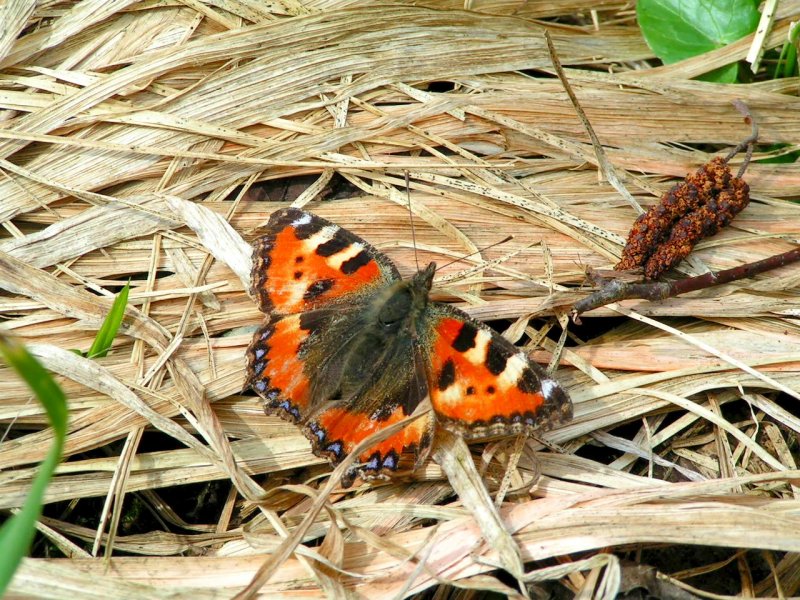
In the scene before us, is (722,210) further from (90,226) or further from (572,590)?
(90,226)

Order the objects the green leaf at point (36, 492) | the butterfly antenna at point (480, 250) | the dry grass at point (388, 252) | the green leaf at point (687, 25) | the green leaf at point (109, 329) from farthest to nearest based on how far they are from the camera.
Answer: the green leaf at point (687, 25)
the butterfly antenna at point (480, 250)
the green leaf at point (109, 329)
the dry grass at point (388, 252)
the green leaf at point (36, 492)

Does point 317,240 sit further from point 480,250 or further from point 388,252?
point 480,250

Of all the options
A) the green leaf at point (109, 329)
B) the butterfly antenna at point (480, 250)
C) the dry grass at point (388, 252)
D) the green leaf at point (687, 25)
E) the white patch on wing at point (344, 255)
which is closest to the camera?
the dry grass at point (388, 252)

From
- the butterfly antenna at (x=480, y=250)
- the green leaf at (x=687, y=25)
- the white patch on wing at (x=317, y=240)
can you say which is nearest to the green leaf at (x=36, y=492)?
the white patch on wing at (x=317, y=240)

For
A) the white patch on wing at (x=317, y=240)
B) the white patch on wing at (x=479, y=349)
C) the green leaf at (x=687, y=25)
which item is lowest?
the white patch on wing at (x=479, y=349)

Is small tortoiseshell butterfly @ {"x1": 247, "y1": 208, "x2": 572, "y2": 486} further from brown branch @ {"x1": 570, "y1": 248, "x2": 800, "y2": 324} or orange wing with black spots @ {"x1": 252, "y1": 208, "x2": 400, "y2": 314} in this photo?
brown branch @ {"x1": 570, "y1": 248, "x2": 800, "y2": 324}

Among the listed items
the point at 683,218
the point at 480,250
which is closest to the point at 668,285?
the point at 683,218

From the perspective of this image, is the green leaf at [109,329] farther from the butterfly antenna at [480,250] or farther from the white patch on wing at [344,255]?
the butterfly antenna at [480,250]

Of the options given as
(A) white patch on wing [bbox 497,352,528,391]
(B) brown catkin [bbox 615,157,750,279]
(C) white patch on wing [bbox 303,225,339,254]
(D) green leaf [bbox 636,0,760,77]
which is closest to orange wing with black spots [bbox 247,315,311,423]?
(C) white patch on wing [bbox 303,225,339,254]
